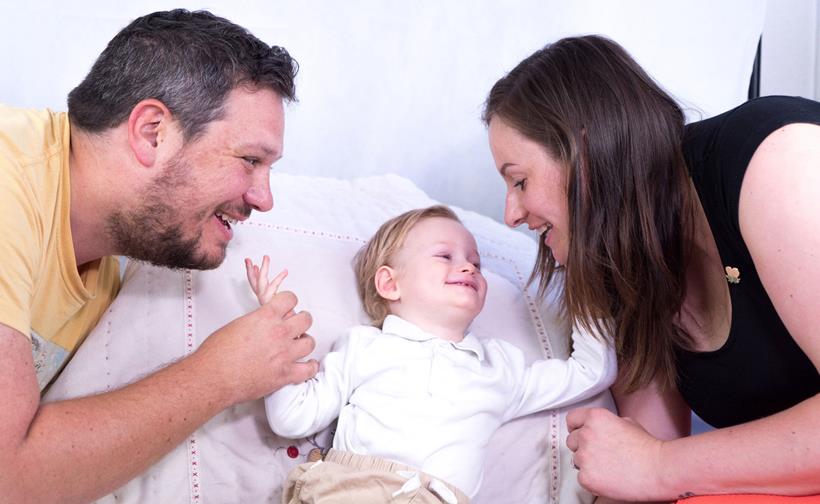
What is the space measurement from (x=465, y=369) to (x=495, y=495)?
220 millimetres

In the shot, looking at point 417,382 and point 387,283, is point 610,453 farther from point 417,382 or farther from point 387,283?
point 387,283

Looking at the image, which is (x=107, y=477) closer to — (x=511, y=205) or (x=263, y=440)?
(x=263, y=440)

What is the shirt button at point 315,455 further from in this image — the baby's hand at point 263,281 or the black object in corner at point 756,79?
the black object in corner at point 756,79

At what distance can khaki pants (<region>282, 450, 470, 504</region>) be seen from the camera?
1.38m

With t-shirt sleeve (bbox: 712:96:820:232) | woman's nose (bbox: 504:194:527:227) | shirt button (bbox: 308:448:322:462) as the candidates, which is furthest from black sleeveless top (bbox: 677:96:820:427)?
shirt button (bbox: 308:448:322:462)

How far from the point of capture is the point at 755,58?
2461 mm

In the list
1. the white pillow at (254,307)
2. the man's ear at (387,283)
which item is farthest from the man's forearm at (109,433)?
the man's ear at (387,283)

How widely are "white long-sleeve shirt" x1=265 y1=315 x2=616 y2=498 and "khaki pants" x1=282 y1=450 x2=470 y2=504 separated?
0.03 m

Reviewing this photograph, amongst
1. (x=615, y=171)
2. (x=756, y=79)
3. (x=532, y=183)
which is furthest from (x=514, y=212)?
(x=756, y=79)

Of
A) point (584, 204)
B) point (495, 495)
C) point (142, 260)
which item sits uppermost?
point (584, 204)

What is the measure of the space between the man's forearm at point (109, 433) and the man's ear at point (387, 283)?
0.37 m

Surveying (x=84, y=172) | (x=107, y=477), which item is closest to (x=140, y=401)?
(x=107, y=477)

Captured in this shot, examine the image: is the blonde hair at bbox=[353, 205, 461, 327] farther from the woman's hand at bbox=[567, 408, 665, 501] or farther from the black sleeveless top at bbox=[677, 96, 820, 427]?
the black sleeveless top at bbox=[677, 96, 820, 427]

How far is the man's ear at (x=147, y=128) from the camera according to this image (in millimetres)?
1455
